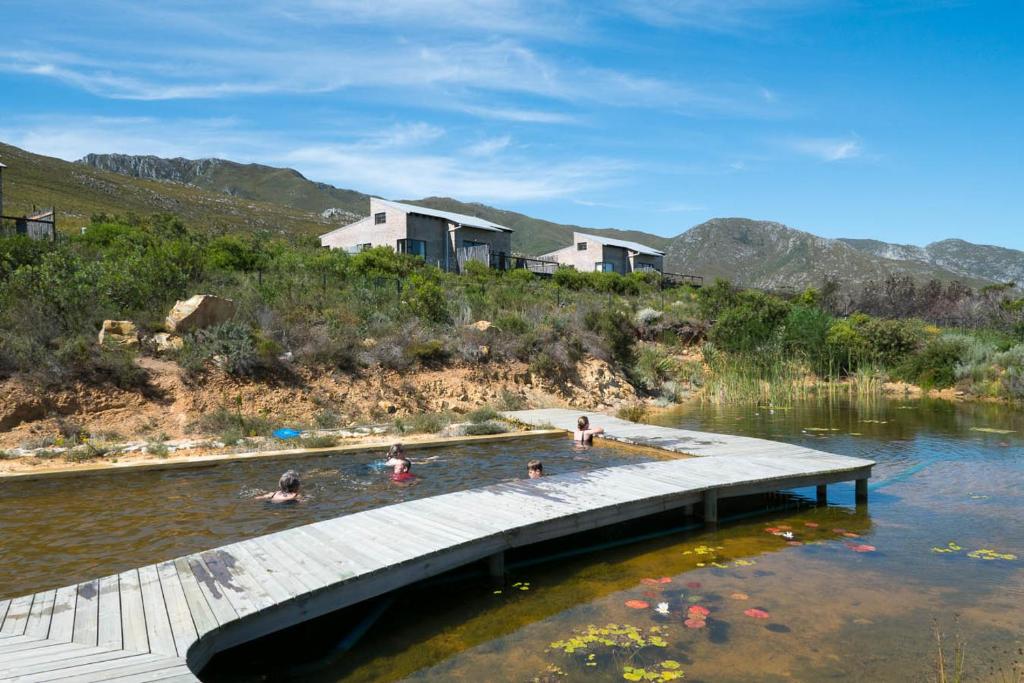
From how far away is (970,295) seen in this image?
137ft

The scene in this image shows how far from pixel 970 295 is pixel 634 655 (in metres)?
47.0

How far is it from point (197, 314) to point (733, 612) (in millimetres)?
13488

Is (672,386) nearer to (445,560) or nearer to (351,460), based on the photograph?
(351,460)

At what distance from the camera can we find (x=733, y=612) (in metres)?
5.50

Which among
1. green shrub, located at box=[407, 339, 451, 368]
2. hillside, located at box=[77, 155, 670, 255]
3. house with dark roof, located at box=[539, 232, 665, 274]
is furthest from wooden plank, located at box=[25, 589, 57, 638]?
hillside, located at box=[77, 155, 670, 255]

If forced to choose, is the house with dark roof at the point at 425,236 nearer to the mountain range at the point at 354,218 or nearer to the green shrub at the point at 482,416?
the mountain range at the point at 354,218

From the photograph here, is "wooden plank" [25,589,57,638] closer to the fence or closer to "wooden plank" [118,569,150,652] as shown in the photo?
"wooden plank" [118,569,150,652]

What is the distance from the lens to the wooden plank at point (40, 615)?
4.06 m

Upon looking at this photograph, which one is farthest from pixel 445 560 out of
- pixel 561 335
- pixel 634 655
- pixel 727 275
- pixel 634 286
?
pixel 727 275

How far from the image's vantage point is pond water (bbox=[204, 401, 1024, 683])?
4.68 meters

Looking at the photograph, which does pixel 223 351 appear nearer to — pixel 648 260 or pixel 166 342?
pixel 166 342

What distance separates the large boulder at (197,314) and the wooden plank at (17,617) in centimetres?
1122

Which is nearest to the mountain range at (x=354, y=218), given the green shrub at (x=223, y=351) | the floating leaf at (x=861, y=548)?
the green shrub at (x=223, y=351)

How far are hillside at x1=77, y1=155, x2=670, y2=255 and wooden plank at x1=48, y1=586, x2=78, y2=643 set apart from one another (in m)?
137
